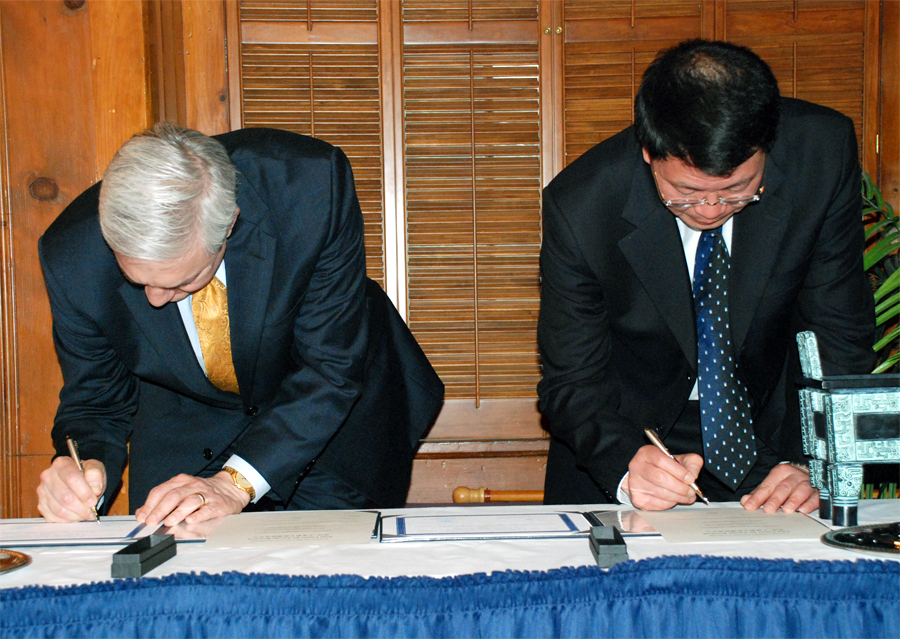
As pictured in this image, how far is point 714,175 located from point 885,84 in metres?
2.05

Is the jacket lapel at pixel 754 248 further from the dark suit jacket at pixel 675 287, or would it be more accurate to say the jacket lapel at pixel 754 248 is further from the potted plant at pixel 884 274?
the potted plant at pixel 884 274

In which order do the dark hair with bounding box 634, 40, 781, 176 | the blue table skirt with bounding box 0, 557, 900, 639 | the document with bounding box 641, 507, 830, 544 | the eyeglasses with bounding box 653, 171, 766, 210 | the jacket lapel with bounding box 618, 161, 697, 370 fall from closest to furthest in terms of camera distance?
the blue table skirt with bounding box 0, 557, 900, 639 → the document with bounding box 641, 507, 830, 544 → the dark hair with bounding box 634, 40, 781, 176 → the eyeglasses with bounding box 653, 171, 766, 210 → the jacket lapel with bounding box 618, 161, 697, 370

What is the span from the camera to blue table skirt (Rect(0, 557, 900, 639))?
861mm

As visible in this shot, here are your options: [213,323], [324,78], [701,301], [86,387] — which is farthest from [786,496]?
[324,78]

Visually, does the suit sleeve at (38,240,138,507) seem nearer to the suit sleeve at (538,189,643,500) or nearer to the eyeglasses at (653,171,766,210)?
the suit sleeve at (538,189,643,500)

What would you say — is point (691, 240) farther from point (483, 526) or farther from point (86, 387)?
point (86, 387)

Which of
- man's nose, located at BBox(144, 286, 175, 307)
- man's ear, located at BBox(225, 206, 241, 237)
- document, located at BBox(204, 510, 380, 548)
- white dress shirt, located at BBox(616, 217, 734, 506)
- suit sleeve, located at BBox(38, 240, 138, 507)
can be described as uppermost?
man's ear, located at BBox(225, 206, 241, 237)

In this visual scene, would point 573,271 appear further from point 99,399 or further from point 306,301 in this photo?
point 99,399

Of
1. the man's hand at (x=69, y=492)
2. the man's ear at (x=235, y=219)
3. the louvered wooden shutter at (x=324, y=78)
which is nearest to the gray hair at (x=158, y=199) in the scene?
the man's ear at (x=235, y=219)

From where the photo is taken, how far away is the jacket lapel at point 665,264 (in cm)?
163

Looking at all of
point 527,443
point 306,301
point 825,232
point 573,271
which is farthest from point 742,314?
point 527,443

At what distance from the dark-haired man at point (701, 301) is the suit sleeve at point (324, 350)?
0.46 meters

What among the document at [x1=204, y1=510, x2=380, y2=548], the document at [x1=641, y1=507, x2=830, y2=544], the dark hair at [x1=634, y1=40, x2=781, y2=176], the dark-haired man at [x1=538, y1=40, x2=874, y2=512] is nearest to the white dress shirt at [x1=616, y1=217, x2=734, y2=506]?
the dark-haired man at [x1=538, y1=40, x2=874, y2=512]

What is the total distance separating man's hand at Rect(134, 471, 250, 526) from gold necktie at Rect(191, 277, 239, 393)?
0.35 m
